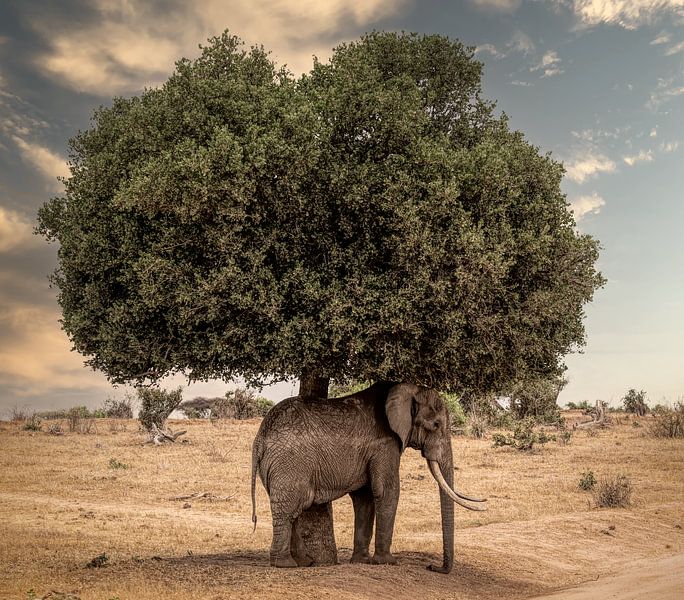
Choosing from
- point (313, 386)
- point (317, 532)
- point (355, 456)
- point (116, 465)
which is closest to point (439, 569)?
point (317, 532)

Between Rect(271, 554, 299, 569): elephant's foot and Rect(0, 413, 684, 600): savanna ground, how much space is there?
A: 0.73 feet

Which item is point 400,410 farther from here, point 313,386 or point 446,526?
point 446,526

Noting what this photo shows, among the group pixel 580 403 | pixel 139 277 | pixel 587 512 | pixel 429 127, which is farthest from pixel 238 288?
pixel 580 403

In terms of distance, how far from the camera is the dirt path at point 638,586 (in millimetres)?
12375

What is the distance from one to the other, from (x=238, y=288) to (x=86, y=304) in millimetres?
3958

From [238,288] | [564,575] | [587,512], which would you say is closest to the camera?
[238,288]

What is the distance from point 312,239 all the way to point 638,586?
8860 mm

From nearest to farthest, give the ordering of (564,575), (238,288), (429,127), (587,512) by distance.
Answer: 1. (238,288)
2. (429,127)
3. (564,575)
4. (587,512)

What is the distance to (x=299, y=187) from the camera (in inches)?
543

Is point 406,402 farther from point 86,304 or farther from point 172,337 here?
point 86,304

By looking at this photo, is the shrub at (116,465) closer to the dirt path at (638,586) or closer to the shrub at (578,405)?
the dirt path at (638,586)

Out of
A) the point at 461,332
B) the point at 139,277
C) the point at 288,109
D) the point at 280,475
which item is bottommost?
the point at 280,475

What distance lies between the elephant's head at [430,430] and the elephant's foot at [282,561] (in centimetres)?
311

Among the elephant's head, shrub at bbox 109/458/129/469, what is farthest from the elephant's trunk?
shrub at bbox 109/458/129/469
